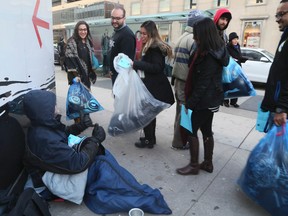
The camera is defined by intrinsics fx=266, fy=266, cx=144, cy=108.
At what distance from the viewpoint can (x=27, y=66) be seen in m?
2.40

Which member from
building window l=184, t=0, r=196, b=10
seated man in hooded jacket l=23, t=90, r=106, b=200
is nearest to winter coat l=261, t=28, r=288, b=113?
seated man in hooded jacket l=23, t=90, r=106, b=200

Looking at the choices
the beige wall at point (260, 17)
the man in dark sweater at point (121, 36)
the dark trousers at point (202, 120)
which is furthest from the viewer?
the beige wall at point (260, 17)

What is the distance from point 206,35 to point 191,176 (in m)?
1.49

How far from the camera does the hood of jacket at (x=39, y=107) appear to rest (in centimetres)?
204

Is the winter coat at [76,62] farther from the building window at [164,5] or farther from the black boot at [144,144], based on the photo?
the building window at [164,5]

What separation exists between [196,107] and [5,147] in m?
1.74

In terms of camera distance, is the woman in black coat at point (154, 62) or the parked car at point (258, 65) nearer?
the woman in black coat at point (154, 62)

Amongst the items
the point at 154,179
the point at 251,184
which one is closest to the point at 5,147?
the point at 154,179

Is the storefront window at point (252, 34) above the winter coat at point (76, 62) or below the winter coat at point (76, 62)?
above

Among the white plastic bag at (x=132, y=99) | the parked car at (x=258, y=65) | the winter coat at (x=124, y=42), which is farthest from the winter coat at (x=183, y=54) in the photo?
the parked car at (x=258, y=65)

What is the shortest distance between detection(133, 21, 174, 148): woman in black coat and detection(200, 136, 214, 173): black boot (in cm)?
79

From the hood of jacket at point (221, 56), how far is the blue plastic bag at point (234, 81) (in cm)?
20

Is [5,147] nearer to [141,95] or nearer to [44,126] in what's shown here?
[44,126]

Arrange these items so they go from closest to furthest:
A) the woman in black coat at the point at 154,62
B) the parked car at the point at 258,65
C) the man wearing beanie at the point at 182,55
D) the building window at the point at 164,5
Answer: the man wearing beanie at the point at 182,55 → the woman in black coat at the point at 154,62 → the parked car at the point at 258,65 → the building window at the point at 164,5
